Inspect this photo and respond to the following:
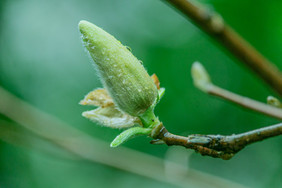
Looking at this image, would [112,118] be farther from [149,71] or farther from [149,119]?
[149,71]

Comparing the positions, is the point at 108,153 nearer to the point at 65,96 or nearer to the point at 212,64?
the point at 212,64

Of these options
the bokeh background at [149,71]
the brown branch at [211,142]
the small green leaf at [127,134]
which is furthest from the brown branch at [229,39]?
the bokeh background at [149,71]

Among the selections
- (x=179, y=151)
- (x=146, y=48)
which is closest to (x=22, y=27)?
(x=146, y=48)

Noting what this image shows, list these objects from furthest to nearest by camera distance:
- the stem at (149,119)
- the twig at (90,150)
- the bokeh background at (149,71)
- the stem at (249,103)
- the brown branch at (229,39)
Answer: the bokeh background at (149,71), the twig at (90,150), the stem at (249,103), the stem at (149,119), the brown branch at (229,39)

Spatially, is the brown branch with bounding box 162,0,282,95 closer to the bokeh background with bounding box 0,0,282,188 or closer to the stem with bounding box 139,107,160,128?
the stem with bounding box 139,107,160,128

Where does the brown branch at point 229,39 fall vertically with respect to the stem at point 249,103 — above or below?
above

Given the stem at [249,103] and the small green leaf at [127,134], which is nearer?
the small green leaf at [127,134]

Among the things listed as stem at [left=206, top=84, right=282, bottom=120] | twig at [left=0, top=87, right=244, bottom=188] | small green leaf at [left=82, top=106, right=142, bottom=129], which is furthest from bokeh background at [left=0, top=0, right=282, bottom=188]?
small green leaf at [left=82, top=106, right=142, bottom=129]

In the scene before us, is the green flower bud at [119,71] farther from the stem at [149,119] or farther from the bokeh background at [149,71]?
the bokeh background at [149,71]
